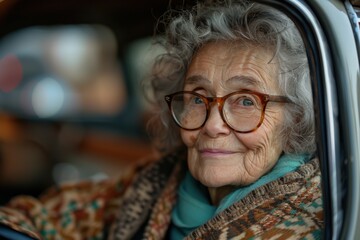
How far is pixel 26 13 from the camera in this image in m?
6.07

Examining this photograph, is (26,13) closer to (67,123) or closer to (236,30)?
(67,123)

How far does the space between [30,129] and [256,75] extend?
5540 millimetres

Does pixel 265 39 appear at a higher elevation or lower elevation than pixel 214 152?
higher

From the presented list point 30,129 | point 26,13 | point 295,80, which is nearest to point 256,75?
point 295,80

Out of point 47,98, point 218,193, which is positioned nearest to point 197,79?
point 218,193

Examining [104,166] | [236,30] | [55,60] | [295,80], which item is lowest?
[104,166]

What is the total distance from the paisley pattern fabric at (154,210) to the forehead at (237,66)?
279 mm

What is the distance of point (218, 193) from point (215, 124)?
0.27 meters

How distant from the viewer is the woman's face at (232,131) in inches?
75.3

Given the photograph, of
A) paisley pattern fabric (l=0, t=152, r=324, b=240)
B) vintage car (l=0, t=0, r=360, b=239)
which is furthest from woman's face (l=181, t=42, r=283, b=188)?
vintage car (l=0, t=0, r=360, b=239)

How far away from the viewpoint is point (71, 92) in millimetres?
9062

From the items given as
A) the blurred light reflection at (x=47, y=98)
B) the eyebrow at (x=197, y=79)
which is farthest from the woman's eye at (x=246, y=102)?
the blurred light reflection at (x=47, y=98)

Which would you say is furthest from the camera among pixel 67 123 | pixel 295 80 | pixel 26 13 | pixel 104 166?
pixel 67 123

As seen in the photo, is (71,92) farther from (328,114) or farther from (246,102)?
(328,114)
